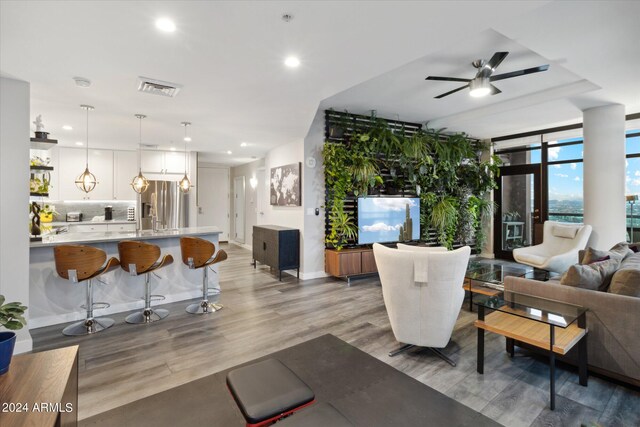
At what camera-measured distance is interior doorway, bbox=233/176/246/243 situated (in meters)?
9.35

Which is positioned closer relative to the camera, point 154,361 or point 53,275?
point 154,361

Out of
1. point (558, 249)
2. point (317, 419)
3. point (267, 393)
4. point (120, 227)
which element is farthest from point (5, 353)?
point (120, 227)

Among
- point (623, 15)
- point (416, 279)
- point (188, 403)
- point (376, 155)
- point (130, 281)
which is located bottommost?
point (188, 403)

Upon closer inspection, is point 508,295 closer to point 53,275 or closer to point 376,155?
point 376,155

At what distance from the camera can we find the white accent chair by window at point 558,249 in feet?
15.2

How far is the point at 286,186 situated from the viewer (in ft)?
19.3

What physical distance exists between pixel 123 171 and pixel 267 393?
7179 millimetres

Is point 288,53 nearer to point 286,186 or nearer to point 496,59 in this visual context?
point 496,59

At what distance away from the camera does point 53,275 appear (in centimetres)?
344

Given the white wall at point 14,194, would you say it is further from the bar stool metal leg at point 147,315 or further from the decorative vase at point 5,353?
the decorative vase at point 5,353

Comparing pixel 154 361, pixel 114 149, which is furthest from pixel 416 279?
pixel 114 149

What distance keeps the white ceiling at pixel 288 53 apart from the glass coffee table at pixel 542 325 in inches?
80.4

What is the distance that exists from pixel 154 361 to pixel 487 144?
7785 mm

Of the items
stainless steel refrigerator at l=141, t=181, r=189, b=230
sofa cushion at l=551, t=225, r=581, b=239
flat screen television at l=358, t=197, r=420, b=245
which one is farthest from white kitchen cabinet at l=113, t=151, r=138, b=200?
sofa cushion at l=551, t=225, r=581, b=239
